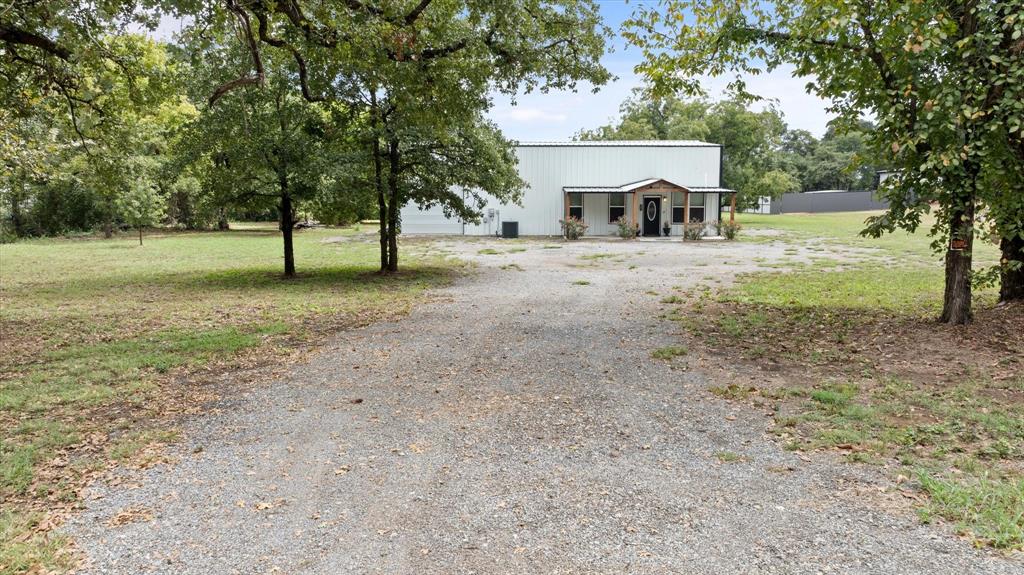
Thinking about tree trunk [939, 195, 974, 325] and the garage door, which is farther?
the garage door

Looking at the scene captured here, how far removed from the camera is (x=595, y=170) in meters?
29.9

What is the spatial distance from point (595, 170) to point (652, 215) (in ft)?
11.3

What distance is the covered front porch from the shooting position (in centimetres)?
2908

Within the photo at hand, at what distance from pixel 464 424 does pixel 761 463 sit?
7.00 ft

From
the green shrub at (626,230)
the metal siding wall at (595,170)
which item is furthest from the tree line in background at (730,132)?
the green shrub at (626,230)

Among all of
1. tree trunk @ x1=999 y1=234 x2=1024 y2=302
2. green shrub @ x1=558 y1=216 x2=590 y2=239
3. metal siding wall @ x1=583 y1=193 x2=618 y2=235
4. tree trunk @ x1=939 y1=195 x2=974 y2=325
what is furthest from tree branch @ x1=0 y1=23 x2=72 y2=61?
metal siding wall @ x1=583 y1=193 x2=618 y2=235

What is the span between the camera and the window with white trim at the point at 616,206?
29766mm

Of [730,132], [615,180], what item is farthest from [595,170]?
[730,132]

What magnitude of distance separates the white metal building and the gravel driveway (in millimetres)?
23737

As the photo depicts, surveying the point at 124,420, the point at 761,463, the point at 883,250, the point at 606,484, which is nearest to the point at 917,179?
the point at 761,463

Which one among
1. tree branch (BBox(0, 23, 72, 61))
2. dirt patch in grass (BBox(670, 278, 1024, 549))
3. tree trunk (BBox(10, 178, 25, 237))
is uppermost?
tree branch (BBox(0, 23, 72, 61))

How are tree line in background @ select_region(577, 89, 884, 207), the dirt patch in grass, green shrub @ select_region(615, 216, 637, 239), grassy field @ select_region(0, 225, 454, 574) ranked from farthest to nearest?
1. tree line in background @ select_region(577, 89, 884, 207)
2. green shrub @ select_region(615, 216, 637, 239)
3. grassy field @ select_region(0, 225, 454, 574)
4. the dirt patch in grass

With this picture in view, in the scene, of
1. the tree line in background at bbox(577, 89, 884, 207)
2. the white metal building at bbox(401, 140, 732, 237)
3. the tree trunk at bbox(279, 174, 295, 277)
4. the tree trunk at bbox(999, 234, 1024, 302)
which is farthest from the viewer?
the tree line in background at bbox(577, 89, 884, 207)

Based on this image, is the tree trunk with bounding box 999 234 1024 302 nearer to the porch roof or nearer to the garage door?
the porch roof
